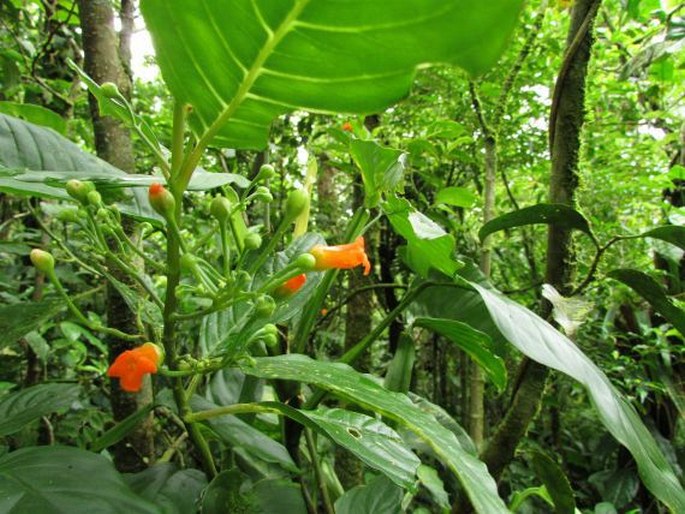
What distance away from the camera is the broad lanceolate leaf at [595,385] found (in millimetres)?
537

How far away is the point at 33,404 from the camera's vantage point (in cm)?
64

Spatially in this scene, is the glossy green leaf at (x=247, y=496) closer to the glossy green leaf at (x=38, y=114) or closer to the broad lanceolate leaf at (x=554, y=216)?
the broad lanceolate leaf at (x=554, y=216)

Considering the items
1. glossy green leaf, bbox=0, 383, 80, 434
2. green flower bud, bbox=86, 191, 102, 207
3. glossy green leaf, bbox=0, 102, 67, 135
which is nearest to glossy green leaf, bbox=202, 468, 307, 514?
glossy green leaf, bbox=0, 383, 80, 434

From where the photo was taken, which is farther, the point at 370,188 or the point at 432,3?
the point at 370,188

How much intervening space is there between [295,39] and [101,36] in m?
0.75

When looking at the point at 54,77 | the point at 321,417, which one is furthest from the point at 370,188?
the point at 54,77

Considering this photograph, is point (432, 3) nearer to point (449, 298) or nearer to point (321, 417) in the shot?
point (321, 417)

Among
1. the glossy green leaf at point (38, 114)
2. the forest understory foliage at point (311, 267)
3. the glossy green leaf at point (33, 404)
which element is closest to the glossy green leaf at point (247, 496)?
the forest understory foliage at point (311, 267)

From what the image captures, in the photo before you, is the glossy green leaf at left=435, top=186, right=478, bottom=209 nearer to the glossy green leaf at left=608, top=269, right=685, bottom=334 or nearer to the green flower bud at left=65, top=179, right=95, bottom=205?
the glossy green leaf at left=608, top=269, right=685, bottom=334

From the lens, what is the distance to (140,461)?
82cm

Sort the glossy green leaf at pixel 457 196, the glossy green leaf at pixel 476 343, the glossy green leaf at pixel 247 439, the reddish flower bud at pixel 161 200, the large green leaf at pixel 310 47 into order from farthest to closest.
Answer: the glossy green leaf at pixel 457 196 < the glossy green leaf at pixel 476 343 < the glossy green leaf at pixel 247 439 < the reddish flower bud at pixel 161 200 < the large green leaf at pixel 310 47

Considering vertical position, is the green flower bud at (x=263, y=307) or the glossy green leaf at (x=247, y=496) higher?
the green flower bud at (x=263, y=307)

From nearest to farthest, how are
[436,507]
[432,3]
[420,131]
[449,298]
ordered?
[432,3], [449,298], [436,507], [420,131]

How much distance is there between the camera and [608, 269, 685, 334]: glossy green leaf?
71cm
